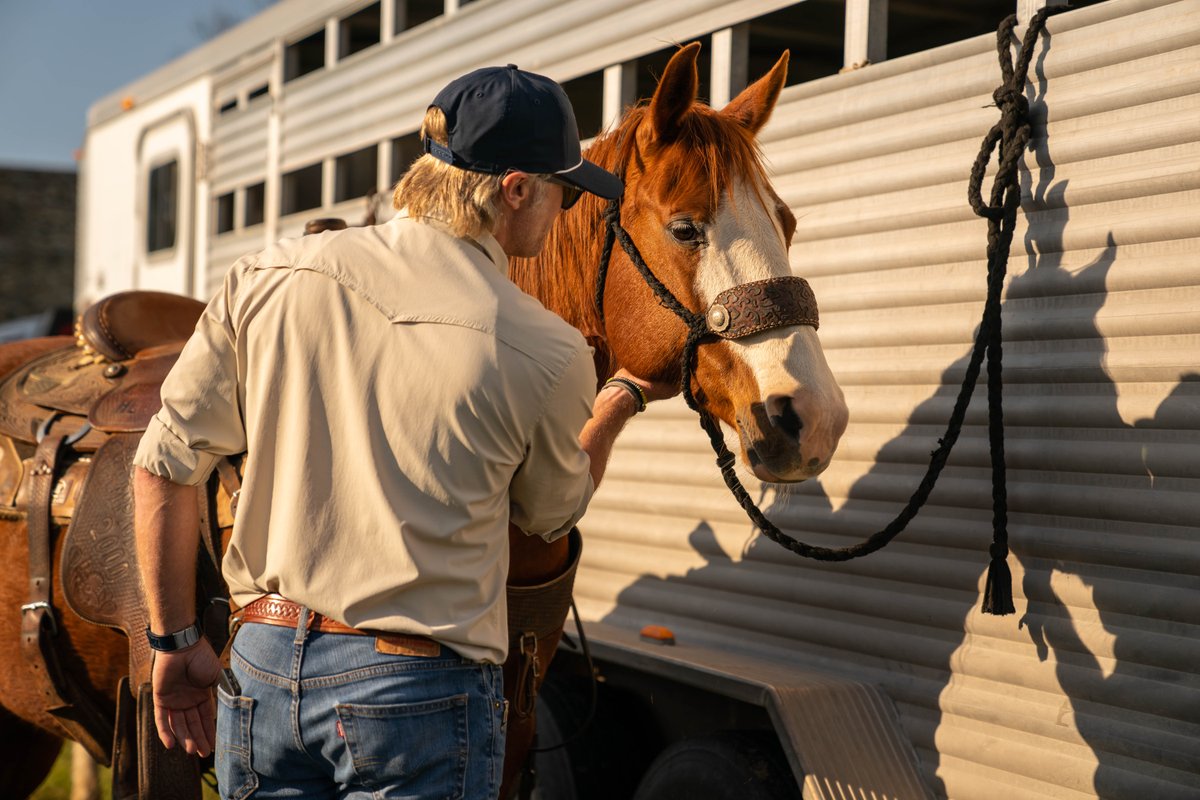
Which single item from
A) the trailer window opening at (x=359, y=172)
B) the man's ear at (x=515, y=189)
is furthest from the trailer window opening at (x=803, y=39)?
the man's ear at (x=515, y=189)

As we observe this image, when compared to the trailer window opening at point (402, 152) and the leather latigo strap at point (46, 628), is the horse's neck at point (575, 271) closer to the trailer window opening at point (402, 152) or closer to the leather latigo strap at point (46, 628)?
the leather latigo strap at point (46, 628)

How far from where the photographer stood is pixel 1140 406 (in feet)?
8.06

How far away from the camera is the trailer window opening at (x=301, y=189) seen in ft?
18.8

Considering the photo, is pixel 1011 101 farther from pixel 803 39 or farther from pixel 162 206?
pixel 162 206

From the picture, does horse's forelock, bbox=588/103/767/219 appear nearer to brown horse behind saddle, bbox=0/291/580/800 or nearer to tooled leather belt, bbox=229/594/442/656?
brown horse behind saddle, bbox=0/291/580/800

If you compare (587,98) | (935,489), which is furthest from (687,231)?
(587,98)

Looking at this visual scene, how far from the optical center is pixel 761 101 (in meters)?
2.84

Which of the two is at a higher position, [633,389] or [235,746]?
[633,389]

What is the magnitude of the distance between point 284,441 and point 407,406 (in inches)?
8.6

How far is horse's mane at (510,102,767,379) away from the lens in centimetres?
256

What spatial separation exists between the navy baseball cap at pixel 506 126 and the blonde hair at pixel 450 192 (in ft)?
0.04

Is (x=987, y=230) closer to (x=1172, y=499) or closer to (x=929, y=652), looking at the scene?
(x=1172, y=499)

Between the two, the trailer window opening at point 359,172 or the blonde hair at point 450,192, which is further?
the trailer window opening at point 359,172

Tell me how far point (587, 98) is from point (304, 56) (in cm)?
179
